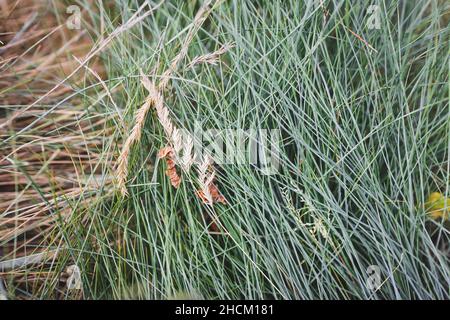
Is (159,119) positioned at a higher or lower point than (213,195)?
higher

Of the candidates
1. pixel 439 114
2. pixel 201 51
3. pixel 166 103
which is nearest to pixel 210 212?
pixel 166 103

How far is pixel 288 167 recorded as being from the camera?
1493mm

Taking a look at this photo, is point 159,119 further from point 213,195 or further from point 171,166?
point 213,195

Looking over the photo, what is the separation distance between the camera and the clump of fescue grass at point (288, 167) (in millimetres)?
1438

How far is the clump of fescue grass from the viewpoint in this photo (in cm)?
144

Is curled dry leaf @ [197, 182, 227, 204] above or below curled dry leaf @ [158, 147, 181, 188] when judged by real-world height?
below

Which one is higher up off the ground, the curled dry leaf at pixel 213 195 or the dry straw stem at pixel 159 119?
the dry straw stem at pixel 159 119

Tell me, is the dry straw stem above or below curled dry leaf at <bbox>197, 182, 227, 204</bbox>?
above

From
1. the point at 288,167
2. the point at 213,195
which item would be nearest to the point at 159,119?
the point at 213,195

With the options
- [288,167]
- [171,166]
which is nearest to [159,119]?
[171,166]

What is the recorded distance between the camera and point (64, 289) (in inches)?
58.8

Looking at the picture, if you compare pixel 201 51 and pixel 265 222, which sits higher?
pixel 201 51
